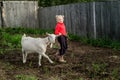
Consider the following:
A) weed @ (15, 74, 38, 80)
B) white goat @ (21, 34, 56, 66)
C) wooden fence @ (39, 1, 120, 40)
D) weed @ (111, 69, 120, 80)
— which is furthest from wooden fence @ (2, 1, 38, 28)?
weed @ (111, 69, 120, 80)

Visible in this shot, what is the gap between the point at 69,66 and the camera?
9.46m

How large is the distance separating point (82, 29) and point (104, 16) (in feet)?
6.91

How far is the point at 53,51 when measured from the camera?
12.3m

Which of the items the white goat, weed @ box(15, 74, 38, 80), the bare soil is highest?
the white goat

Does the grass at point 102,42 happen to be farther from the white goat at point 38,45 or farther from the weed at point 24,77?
the weed at point 24,77

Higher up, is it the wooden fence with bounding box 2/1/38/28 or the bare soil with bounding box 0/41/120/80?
the wooden fence with bounding box 2/1/38/28

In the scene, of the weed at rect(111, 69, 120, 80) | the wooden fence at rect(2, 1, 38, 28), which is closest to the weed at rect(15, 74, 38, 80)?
the weed at rect(111, 69, 120, 80)

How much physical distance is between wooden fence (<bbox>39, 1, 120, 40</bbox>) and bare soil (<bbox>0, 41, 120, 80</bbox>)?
281 centimetres

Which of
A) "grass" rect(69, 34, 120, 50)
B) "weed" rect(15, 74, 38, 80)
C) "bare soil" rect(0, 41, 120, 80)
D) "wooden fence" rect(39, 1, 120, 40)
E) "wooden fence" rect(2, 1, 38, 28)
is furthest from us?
"wooden fence" rect(2, 1, 38, 28)

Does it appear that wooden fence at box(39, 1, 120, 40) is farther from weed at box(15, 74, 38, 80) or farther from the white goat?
weed at box(15, 74, 38, 80)

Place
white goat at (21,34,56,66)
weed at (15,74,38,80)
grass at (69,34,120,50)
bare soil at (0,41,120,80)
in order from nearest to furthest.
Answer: weed at (15,74,38,80) → bare soil at (0,41,120,80) → white goat at (21,34,56,66) → grass at (69,34,120,50)

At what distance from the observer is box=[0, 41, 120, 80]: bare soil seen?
827 cm

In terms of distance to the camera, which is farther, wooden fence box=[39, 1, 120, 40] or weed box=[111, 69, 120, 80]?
wooden fence box=[39, 1, 120, 40]

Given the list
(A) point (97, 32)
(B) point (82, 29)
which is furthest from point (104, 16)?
(B) point (82, 29)
